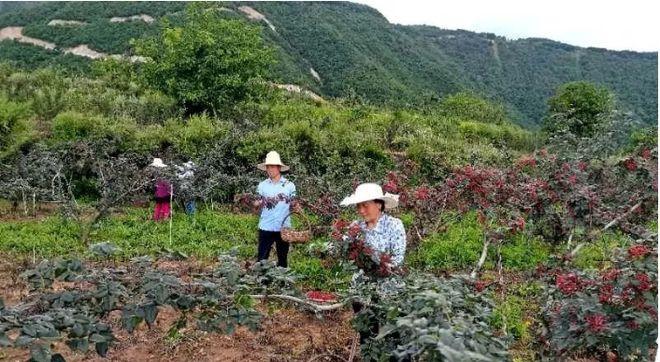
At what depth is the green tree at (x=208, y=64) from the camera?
18.9m

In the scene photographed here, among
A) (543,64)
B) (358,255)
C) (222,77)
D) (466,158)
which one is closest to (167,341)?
(358,255)

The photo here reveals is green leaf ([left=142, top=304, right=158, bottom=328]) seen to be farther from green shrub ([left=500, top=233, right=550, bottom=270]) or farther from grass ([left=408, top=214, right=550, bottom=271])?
green shrub ([left=500, top=233, right=550, bottom=270])

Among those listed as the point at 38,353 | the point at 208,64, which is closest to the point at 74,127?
the point at 208,64

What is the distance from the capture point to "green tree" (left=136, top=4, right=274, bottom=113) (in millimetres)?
18922

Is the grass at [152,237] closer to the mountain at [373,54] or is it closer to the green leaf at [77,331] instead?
the green leaf at [77,331]

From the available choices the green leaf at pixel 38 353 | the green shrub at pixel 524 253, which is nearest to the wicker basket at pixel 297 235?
the green shrub at pixel 524 253

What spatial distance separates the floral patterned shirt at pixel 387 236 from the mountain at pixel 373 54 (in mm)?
27231

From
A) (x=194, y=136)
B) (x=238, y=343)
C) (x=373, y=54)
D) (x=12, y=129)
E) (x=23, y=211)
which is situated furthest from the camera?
(x=373, y=54)

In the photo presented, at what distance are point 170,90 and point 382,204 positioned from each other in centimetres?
1600

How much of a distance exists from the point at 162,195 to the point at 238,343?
17.3 feet

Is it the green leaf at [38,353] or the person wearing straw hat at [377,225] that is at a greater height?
the person wearing straw hat at [377,225]

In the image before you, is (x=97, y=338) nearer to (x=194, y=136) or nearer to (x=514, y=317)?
(x=514, y=317)

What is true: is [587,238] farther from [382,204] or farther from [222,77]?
[222,77]

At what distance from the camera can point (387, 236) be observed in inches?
165
